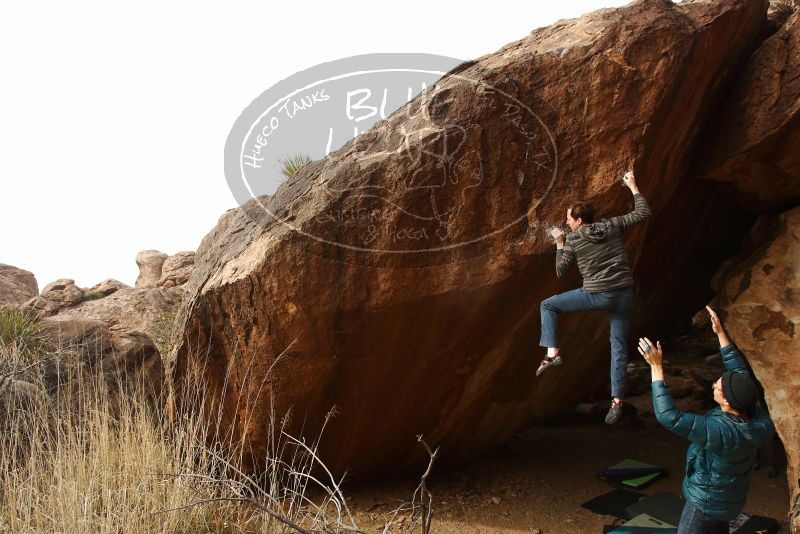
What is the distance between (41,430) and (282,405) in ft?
5.88

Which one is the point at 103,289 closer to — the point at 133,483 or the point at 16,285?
the point at 16,285

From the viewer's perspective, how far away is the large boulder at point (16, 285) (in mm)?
12047

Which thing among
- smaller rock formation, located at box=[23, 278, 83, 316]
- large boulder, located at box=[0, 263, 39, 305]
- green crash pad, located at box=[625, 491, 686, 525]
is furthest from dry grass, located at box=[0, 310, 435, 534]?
large boulder, located at box=[0, 263, 39, 305]

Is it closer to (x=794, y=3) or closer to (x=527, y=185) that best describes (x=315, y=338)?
(x=527, y=185)

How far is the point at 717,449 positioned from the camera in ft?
10.9

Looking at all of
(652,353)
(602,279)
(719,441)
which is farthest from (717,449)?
(602,279)

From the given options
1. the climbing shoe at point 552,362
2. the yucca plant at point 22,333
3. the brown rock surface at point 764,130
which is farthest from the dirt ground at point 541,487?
the yucca plant at point 22,333

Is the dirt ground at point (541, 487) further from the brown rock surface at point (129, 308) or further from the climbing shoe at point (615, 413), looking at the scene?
the brown rock surface at point (129, 308)

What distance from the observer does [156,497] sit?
4.19 metres

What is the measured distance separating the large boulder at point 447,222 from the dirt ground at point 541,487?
2.84 ft

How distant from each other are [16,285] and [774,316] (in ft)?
40.4

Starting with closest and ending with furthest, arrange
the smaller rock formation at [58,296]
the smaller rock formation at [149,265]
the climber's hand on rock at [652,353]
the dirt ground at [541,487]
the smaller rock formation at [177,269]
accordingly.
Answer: the climber's hand on rock at [652,353]
the dirt ground at [541,487]
the smaller rock formation at [58,296]
the smaller rock formation at [177,269]
the smaller rock formation at [149,265]

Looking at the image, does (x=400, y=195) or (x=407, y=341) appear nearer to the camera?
(x=400, y=195)

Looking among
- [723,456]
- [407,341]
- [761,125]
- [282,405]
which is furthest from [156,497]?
[761,125]
